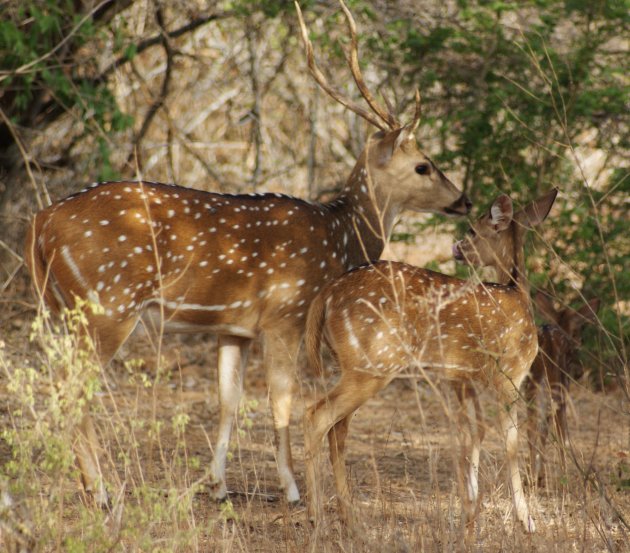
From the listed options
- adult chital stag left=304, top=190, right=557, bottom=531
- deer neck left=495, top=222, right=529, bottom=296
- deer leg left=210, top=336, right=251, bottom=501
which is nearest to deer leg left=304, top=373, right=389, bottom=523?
adult chital stag left=304, top=190, right=557, bottom=531

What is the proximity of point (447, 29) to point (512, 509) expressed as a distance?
472 centimetres

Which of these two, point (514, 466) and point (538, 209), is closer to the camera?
point (514, 466)

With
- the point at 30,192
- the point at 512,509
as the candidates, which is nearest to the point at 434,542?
the point at 512,509

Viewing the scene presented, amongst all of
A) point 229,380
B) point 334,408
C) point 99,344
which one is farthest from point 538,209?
point 99,344

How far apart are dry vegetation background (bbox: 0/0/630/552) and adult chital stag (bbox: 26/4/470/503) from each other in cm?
31

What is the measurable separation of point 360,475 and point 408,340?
4.71 feet

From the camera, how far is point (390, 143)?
21.6ft

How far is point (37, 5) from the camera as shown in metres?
8.38

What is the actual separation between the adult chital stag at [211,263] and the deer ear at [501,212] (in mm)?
593

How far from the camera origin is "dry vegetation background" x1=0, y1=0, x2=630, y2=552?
560cm

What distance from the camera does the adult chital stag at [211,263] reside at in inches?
217

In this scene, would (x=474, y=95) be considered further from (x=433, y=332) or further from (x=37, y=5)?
(x=433, y=332)

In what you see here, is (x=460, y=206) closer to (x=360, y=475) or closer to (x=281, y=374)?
(x=281, y=374)

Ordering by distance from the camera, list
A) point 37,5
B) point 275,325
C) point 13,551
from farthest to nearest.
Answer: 1. point 37,5
2. point 275,325
3. point 13,551
